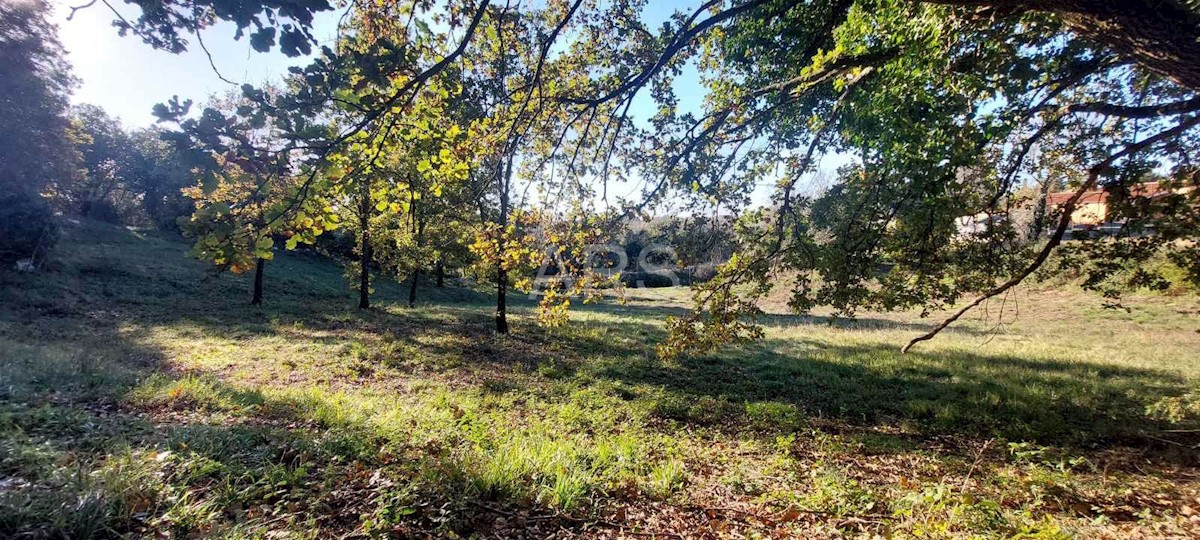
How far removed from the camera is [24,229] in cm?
1858

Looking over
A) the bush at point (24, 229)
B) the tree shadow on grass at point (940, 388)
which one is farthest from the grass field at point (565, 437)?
the bush at point (24, 229)

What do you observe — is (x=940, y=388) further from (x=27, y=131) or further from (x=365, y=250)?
(x=27, y=131)

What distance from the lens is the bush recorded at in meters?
18.1

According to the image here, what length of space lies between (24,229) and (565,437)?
26.1 metres

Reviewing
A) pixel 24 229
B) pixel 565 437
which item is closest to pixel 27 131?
pixel 24 229

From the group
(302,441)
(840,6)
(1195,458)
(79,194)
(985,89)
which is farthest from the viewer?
(79,194)

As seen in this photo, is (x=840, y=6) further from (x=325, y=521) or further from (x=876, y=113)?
(x=325, y=521)

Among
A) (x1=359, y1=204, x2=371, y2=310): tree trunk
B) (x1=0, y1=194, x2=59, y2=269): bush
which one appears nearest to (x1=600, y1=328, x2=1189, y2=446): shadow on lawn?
(x1=359, y1=204, x2=371, y2=310): tree trunk

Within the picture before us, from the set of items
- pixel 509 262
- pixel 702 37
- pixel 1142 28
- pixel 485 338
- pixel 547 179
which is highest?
pixel 702 37

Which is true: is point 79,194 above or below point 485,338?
above

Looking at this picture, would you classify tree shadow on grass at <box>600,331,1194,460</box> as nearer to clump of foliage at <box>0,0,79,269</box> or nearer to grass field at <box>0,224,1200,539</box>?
grass field at <box>0,224,1200,539</box>

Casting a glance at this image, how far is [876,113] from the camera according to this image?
19.5 ft

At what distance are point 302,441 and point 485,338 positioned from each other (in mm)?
10499

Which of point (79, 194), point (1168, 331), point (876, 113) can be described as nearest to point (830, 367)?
point (876, 113)
